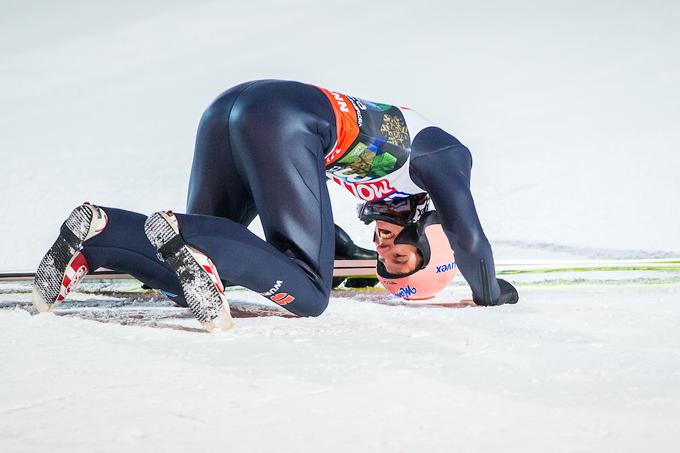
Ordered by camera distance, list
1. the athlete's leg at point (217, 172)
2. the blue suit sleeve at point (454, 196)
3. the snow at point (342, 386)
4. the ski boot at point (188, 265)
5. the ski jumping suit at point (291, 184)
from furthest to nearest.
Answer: the blue suit sleeve at point (454, 196), the athlete's leg at point (217, 172), the ski jumping suit at point (291, 184), the ski boot at point (188, 265), the snow at point (342, 386)

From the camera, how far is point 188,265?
1.51 m

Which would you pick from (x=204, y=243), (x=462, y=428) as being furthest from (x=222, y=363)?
(x=462, y=428)

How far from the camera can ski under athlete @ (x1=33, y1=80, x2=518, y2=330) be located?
5.22 ft

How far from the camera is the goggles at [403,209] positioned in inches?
91.8

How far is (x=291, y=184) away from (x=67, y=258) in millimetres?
536

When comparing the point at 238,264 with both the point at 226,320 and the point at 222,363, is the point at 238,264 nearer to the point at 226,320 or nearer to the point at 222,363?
the point at 226,320

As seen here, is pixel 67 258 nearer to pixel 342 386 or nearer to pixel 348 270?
pixel 342 386

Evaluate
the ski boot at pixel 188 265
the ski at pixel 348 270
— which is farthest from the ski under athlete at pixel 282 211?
the ski at pixel 348 270

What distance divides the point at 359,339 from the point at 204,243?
1.29ft

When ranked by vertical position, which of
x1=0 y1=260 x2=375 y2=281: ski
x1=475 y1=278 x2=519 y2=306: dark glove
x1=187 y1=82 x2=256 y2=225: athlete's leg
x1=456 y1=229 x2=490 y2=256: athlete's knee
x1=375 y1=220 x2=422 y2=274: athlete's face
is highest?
x1=187 y1=82 x2=256 y2=225: athlete's leg

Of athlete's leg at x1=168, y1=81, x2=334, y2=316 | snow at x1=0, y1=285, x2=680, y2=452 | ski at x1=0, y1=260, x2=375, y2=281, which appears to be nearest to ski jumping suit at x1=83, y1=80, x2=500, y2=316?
athlete's leg at x1=168, y1=81, x2=334, y2=316

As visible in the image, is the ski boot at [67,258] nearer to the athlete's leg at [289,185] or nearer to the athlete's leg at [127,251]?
the athlete's leg at [127,251]

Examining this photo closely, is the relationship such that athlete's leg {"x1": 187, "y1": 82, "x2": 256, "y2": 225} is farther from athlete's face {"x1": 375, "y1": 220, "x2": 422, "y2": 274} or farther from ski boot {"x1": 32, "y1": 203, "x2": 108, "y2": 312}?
athlete's face {"x1": 375, "y1": 220, "x2": 422, "y2": 274}

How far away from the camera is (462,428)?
0.92m
